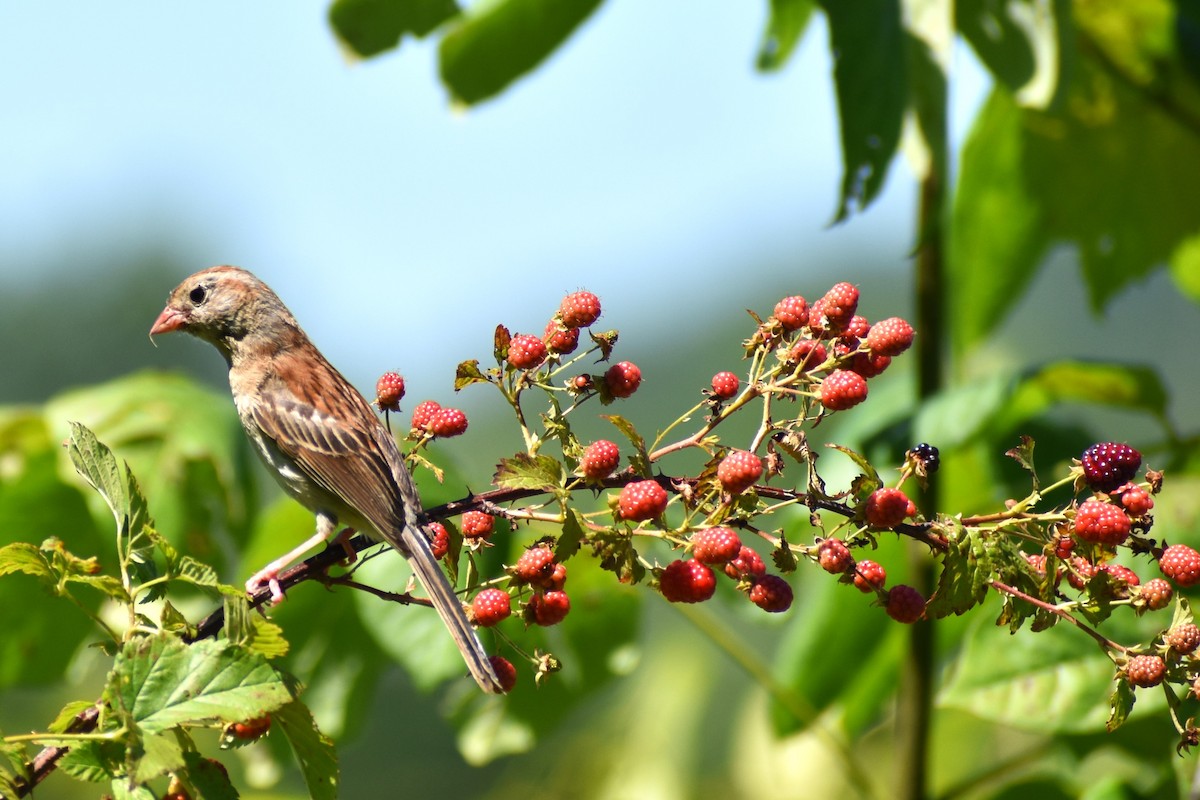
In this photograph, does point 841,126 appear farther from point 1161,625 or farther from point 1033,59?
point 1161,625

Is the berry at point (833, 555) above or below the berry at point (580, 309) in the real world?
below

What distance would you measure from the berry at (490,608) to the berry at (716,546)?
430 millimetres

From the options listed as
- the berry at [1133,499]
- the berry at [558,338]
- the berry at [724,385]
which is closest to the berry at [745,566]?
the berry at [724,385]

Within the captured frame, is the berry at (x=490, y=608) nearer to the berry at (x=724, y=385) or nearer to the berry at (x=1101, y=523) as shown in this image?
the berry at (x=724, y=385)

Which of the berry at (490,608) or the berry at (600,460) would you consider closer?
the berry at (600,460)

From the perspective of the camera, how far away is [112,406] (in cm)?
378

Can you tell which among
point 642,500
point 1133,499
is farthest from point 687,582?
point 1133,499

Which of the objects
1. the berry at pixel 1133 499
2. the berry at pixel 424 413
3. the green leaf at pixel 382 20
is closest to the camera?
the berry at pixel 1133 499

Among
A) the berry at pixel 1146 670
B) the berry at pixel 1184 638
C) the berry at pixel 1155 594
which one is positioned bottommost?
the berry at pixel 1146 670

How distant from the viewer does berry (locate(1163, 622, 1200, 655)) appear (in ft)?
7.07

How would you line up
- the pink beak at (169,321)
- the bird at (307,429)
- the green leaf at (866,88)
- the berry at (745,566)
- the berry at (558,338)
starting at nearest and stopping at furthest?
1. the berry at (745,566)
2. the berry at (558,338)
3. the bird at (307,429)
4. the green leaf at (866,88)
5. the pink beak at (169,321)

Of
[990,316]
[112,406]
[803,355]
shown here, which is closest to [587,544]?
[803,355]

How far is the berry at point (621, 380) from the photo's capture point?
2480 mm

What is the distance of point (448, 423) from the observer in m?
2.57
